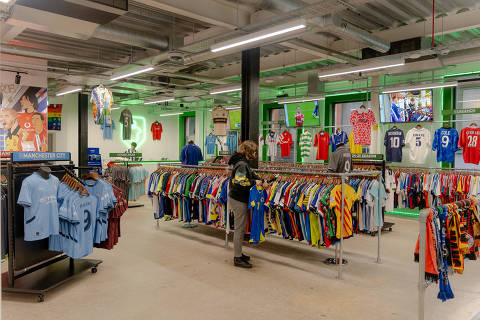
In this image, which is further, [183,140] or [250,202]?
[183,140]

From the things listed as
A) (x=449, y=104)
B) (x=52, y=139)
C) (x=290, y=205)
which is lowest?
(x=290, y=205)

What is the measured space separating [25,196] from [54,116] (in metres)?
12.0

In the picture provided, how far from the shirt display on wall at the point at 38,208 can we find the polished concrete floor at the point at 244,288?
0.80 m

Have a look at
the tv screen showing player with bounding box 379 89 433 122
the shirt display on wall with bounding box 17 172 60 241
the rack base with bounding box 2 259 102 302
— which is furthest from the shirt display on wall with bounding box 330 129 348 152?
the shirt display on wall with bounding box 17 172 60 241

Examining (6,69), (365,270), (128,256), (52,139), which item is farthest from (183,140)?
(365,270)

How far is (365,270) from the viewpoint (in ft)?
17.1

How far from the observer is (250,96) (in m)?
6.86

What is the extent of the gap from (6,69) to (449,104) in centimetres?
1146

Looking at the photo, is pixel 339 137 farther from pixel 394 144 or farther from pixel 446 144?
pixel 446 144

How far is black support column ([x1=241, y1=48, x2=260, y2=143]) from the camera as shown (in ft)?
22.5

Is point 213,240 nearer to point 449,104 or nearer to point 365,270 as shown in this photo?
point 365,270

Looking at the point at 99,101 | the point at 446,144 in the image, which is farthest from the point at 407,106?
the point at 99,101

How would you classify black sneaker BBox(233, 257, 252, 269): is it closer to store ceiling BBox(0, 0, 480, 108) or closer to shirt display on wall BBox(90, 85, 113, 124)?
store ceiling BBox(0, 0, 480, 108)

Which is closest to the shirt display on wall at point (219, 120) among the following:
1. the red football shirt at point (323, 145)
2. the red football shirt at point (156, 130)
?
the red football shirt at point (323, 145)
